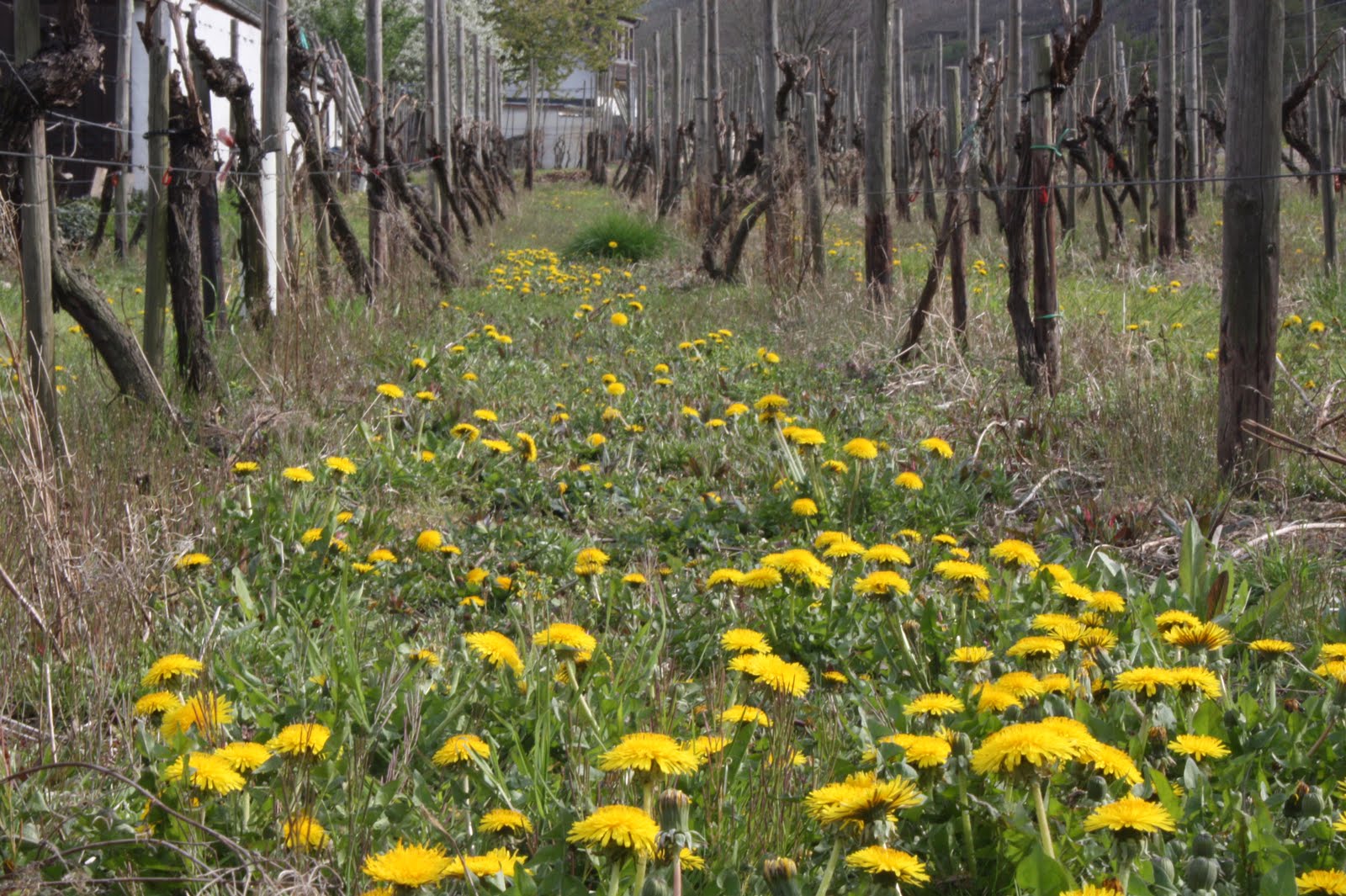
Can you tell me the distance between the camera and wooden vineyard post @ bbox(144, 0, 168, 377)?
4988 mm

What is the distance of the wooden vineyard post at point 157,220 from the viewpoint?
16.4 feet

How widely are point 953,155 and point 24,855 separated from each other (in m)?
7.09

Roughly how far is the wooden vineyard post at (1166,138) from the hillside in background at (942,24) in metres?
18.2

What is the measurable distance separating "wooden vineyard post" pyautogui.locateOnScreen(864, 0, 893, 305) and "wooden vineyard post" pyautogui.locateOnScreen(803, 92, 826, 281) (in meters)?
1.15

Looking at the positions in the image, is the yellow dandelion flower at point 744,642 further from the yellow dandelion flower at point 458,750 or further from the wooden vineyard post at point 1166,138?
the wooden vineyard post at point 1166,138

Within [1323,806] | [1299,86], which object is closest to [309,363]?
[1323,806]

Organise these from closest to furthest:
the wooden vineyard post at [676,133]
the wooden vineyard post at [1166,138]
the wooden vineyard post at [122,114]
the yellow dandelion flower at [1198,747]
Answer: the yellow dandelion flower at [1198,747], the wooden vineyard post at [122,114], the wooden vineyard post at [1166,138], the wooden vineyard post at [676,133]

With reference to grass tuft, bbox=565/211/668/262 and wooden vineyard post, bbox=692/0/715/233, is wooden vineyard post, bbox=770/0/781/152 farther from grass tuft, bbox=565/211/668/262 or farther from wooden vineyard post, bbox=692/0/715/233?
grass tuft, bbox=565/211/668/262

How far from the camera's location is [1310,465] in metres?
4.36

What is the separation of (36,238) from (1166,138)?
1134 centimetres

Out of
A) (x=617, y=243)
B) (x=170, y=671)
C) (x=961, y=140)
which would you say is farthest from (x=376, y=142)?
(x=170, y=671)

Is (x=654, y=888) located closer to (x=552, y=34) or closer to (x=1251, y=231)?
(x=1251, y=231)

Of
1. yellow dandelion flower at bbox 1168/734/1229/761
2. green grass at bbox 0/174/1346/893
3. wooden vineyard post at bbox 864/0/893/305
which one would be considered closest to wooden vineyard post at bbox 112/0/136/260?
green grass at bbox 0/174/1346/893

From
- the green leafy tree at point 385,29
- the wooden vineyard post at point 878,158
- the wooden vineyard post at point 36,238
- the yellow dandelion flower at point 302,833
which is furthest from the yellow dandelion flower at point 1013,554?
the green leafy tree at point 385,29
